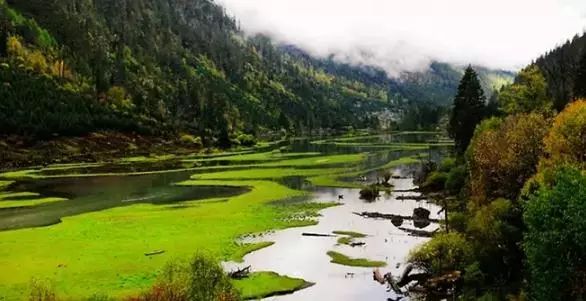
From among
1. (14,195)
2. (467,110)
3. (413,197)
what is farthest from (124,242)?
(467,110)

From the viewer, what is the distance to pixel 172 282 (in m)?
45.8

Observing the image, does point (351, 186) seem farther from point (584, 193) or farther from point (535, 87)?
point (584, 193)

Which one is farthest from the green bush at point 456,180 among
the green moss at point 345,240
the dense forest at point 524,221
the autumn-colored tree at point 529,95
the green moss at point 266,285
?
the green moss at point 266,285

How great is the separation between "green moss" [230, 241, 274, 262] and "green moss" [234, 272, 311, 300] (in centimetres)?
731

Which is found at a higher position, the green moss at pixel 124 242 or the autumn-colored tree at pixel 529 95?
the autumn-colored tree at pixel 529 95

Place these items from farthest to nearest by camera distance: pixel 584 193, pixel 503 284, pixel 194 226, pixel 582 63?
pixel 582 63 → pixel 194 226 → pixel 503 284 → pixel 584 193

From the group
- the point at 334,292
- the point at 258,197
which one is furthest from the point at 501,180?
the point at 258,197

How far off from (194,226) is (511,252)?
47275 millimetres

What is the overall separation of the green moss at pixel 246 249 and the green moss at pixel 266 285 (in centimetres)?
731

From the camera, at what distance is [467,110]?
149 metres

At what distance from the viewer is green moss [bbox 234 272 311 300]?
57.2 m

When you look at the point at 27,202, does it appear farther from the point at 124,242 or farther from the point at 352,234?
the point at 352,234

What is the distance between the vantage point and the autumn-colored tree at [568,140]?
62.5 m

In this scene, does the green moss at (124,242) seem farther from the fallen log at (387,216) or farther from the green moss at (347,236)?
the fallen log at (387,216)
